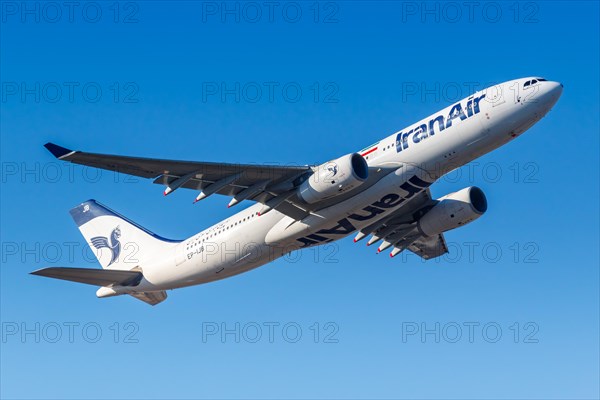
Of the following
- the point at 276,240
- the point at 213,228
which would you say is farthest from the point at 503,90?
the point at 213,228

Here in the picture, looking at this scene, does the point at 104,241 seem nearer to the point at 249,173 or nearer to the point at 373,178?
the point at 249,173

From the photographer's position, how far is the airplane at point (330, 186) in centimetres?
3528

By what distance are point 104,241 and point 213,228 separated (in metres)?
10.3

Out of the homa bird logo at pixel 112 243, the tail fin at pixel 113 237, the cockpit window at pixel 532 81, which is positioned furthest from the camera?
the homa bird logo at pixel 112 243

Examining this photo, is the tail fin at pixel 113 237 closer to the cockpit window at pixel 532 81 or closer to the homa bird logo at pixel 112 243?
the homa bird logo at pixel 112 243

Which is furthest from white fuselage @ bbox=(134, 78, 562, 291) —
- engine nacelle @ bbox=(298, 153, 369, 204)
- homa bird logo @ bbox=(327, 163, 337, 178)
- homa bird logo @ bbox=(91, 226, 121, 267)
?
homa bird logo @ bbox=(91, 226, 121, 267)

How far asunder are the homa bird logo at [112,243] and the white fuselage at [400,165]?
29.9 feet

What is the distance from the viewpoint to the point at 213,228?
41188 mm

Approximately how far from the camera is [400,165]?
118 ft

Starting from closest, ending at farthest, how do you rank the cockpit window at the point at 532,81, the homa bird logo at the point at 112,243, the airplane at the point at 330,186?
the airplane at the point at 330,186, the cockpit window at the point at 532,81, the homa bird logo at the point at 112,243

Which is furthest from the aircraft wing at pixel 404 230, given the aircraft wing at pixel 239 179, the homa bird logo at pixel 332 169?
the homa bird logo at pixel 332 169

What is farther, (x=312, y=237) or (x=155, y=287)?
(x=155, y=287)

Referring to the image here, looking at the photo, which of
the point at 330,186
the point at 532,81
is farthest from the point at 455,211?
the point at 330,186

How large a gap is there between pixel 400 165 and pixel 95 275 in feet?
54.8
